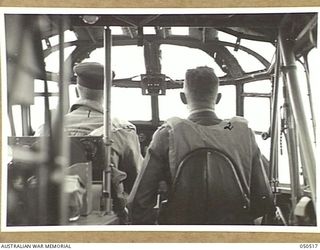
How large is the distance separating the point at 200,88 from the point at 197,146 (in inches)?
1.9

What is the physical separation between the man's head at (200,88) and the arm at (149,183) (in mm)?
35

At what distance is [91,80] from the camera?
1.31ft

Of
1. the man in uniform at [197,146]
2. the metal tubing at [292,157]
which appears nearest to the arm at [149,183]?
the man in uniform at [197,146]

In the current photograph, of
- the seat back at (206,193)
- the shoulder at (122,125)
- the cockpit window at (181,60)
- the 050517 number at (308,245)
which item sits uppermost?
the cockpit window at (181,60)

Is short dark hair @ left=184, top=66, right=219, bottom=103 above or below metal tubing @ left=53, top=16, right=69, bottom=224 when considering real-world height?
above

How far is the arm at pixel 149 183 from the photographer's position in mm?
396

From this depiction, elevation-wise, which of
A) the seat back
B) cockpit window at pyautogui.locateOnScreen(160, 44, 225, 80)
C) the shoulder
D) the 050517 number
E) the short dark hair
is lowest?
the 050517 number

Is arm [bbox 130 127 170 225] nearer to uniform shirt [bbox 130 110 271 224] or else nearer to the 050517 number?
uniform shirt [bbox 130 110 271 224]

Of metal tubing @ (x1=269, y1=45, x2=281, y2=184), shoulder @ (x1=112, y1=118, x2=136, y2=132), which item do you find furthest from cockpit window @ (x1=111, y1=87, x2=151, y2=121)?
metal tubing @ (x1=269, y1=45, x2=281, y2=184)

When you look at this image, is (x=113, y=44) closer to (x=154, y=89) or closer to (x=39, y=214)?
(x=154, y=89)

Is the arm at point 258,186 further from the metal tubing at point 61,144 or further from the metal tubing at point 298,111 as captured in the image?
the metal tubing at point 61,144

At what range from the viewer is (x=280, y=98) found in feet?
1.32

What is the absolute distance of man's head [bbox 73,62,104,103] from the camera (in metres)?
0.40

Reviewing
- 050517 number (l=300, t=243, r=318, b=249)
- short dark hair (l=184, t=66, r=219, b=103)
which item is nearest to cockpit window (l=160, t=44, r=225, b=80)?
short dark hair (l=184, t=66, r=219, b=103)
